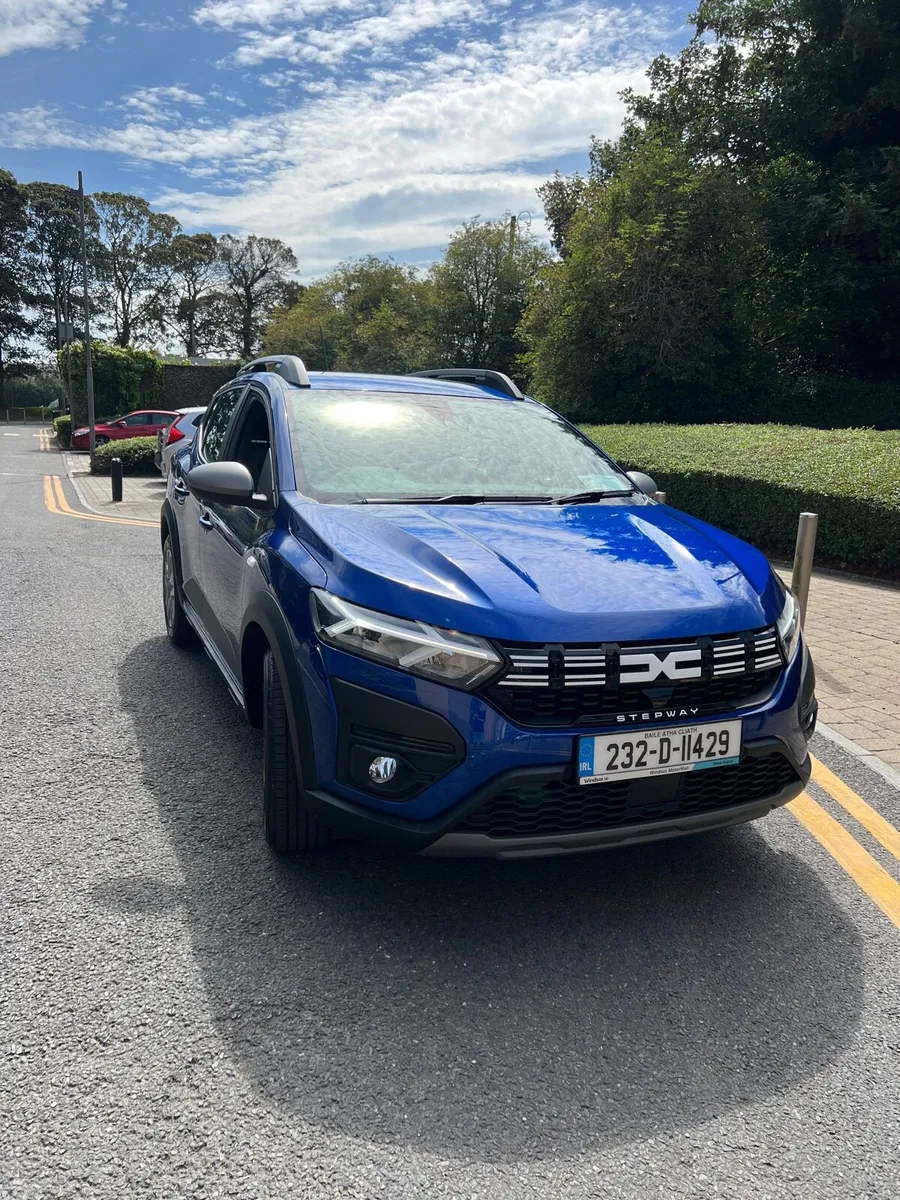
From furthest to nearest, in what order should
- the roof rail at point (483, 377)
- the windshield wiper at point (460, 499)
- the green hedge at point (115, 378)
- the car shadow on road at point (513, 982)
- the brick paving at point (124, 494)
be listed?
the green hedge at point (115, 378), the brick paving at point (124, 494), the roof rail at point (483, 377), the windshield wiper at point (460, 499), the car shadow on road at point (513, 982)

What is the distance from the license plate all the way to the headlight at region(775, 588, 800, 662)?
0.39 meters

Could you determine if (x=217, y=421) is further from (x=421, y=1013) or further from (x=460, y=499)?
(x=421, y=1013)

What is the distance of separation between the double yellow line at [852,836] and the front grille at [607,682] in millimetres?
1007

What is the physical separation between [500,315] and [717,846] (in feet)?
110

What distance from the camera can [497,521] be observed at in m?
3.42

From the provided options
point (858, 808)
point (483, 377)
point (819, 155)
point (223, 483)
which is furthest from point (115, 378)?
point (858, 808)

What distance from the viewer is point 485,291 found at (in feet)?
116

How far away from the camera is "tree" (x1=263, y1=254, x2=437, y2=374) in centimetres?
4606

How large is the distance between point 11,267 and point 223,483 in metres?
86.2

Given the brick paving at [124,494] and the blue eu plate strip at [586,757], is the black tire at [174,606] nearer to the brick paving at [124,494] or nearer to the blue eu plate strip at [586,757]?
the blue eu plate strip at [586,757]

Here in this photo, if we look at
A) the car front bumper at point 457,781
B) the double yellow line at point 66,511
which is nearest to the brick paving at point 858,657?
the car front bumper at point 457,781

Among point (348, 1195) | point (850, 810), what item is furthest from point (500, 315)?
point (348, 1195)

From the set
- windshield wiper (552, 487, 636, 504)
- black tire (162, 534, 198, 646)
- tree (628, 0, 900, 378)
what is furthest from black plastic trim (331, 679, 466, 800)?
tree (628, 0, 900, 378)

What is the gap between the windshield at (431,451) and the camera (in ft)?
12.2
